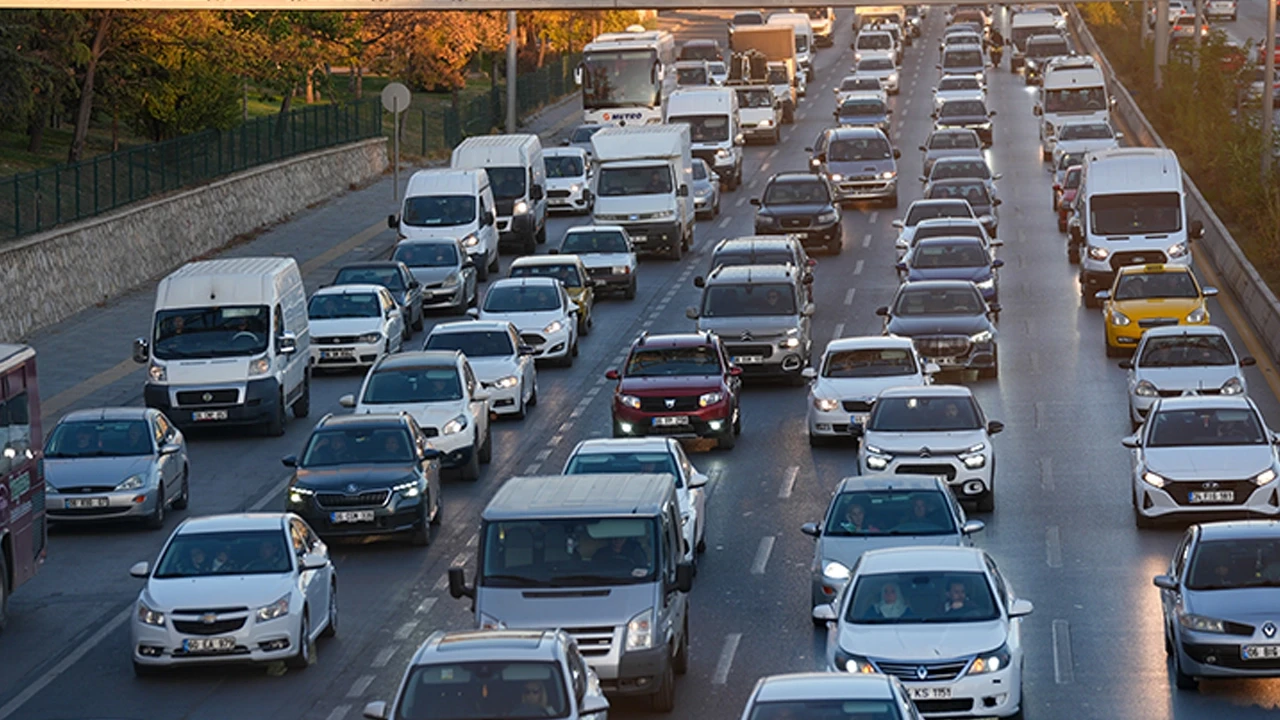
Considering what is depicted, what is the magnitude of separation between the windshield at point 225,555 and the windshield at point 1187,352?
15767 mm

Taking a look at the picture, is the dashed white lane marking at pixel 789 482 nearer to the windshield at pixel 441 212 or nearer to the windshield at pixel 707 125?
the windshield at pixel 441 212

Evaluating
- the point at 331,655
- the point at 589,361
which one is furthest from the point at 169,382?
the point at 331,655

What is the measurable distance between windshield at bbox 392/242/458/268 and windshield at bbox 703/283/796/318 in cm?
983

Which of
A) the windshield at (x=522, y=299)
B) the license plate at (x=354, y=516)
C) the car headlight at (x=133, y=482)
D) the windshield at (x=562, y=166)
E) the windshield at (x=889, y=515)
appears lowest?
the windshield at (x=562, y=166)

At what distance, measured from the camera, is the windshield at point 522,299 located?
4072cm

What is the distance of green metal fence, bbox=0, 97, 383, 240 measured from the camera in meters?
44.5

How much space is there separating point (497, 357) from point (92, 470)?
8570 mm

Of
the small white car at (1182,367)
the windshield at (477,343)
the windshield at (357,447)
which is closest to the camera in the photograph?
the windshield at (357,447)

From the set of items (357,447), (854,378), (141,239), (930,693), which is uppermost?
(930,693)

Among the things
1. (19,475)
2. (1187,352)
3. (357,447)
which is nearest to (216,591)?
(19,475)

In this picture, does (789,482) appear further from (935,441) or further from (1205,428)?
(1205,428)

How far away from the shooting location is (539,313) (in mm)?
40625

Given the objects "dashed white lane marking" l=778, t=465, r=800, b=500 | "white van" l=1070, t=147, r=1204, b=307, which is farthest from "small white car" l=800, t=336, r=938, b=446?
"white van" l=1070, t=147, r=1204, b=307

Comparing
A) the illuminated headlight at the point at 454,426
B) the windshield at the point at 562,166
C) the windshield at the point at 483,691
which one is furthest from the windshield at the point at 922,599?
the windshield at the point at 562,166
